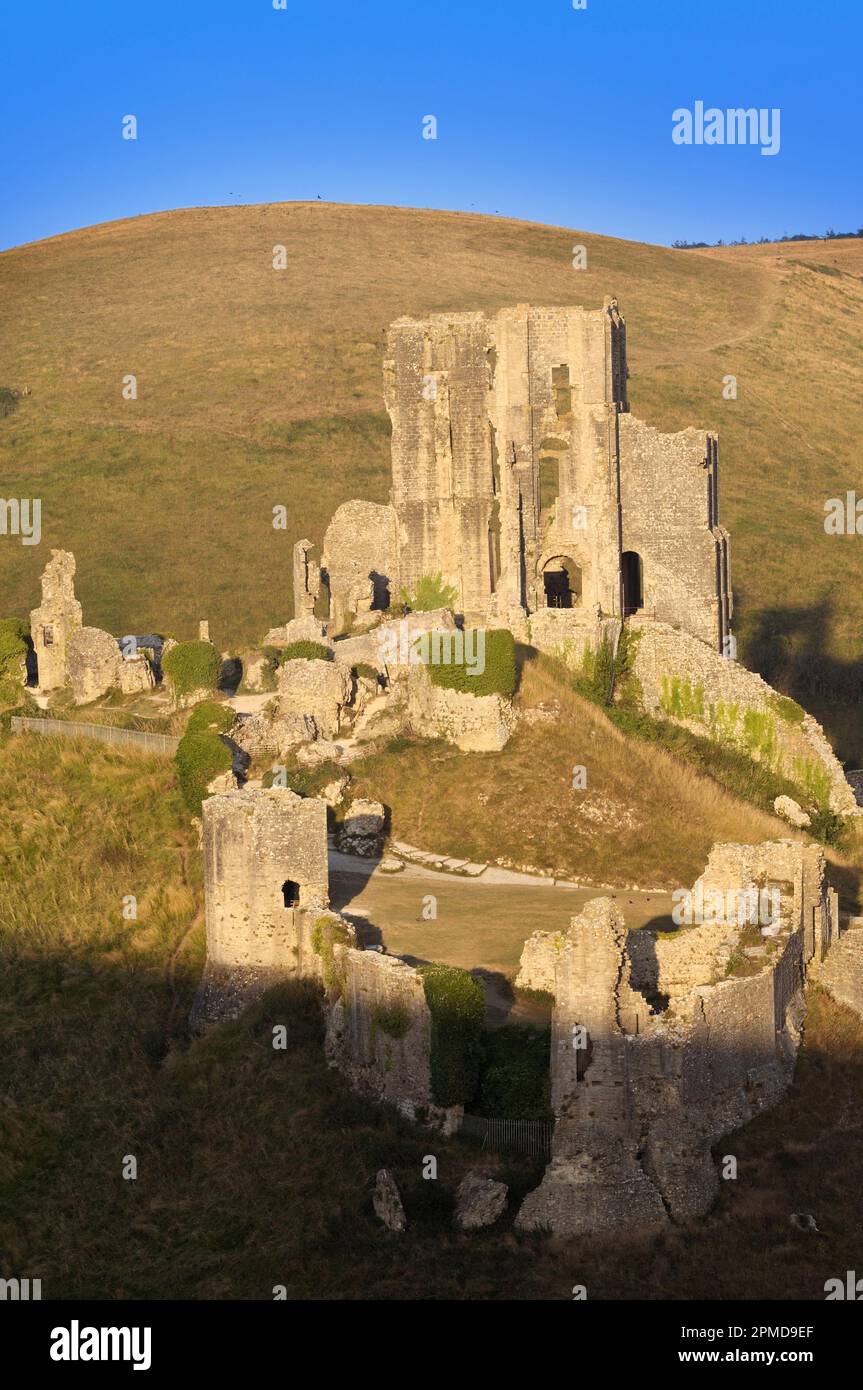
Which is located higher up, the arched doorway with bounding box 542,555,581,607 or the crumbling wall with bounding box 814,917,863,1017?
the arched doorway with bounding box 542,555,581,607

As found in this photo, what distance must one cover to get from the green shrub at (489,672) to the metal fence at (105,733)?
561 cm

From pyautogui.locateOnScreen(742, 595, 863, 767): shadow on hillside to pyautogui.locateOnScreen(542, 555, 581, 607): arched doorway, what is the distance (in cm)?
1020

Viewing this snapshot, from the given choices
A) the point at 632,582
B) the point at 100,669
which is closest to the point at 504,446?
the point at 632,582

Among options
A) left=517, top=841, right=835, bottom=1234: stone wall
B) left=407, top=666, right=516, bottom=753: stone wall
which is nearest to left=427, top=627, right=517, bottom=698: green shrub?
left=407, top=666, right=516, bottom=753: stone wall

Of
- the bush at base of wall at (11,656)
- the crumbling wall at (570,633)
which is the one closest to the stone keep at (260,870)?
the crumbling wall at (570,633)

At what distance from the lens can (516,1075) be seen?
87.1ft

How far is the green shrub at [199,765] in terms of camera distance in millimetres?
36625

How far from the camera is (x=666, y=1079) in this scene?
25500 mm

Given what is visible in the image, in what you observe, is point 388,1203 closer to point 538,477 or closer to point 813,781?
point 813,781

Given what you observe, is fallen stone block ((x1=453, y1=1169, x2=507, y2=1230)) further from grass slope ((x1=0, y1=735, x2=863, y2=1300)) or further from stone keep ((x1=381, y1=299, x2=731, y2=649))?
stone keep ((x1=381, y1=299, x2=731, y2=649))

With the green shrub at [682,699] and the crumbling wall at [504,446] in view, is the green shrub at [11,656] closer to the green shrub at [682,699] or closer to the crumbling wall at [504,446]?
the crumbling wall at [504,446]

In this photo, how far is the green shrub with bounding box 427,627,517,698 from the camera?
129ft

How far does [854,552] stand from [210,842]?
54.2 metres
